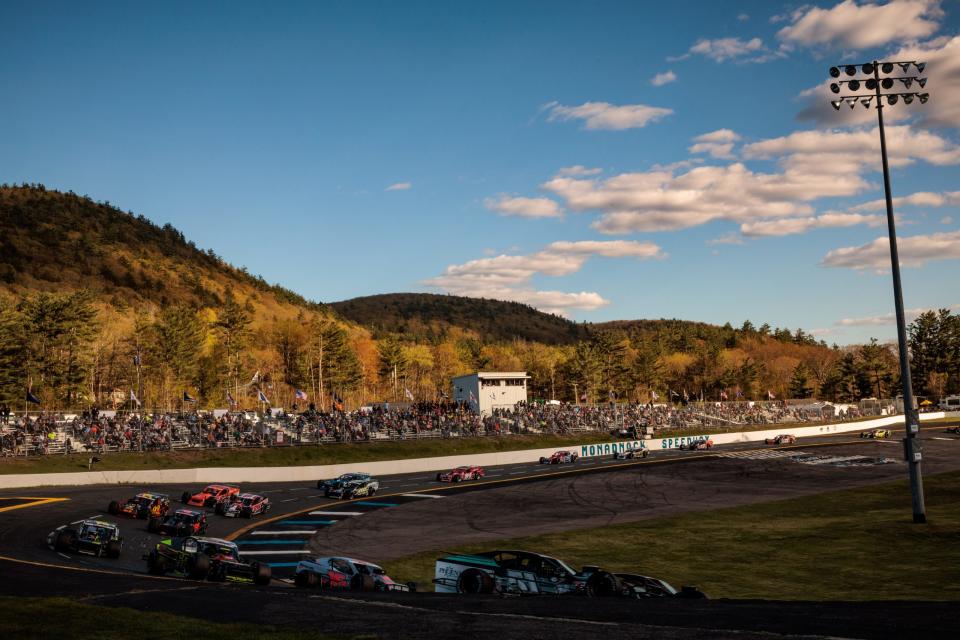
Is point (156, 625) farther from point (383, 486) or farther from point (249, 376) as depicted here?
point (249, 376)

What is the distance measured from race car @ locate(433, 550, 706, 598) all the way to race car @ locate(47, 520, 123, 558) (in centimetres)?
1448

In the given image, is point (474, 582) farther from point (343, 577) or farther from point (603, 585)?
point (343, 577)

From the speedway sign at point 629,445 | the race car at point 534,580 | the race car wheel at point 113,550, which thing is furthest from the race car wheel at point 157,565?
the speedway sign at point 629,445

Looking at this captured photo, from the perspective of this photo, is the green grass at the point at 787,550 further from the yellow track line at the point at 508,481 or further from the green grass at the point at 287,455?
the green grass at the point at 287,455

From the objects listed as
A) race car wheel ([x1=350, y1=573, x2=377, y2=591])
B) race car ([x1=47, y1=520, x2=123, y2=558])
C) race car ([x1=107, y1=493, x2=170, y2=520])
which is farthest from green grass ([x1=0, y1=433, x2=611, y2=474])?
race car wheel ([x1=350, y1=573, x2=377, y2=591])

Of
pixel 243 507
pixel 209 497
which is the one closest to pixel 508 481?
pixel 243 507

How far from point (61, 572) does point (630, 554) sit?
19.4 m

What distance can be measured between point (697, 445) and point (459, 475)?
35.9 metres

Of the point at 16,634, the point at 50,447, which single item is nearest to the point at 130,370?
the point at 50,447

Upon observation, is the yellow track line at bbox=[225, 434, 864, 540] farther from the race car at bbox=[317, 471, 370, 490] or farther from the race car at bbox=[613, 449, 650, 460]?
the race car at bbox=[317, 471, 370, 490]

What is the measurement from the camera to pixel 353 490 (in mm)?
45312

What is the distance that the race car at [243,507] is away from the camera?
3847 centimetres

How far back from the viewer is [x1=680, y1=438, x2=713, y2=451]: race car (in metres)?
77.5

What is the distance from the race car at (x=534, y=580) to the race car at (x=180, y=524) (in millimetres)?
18151
